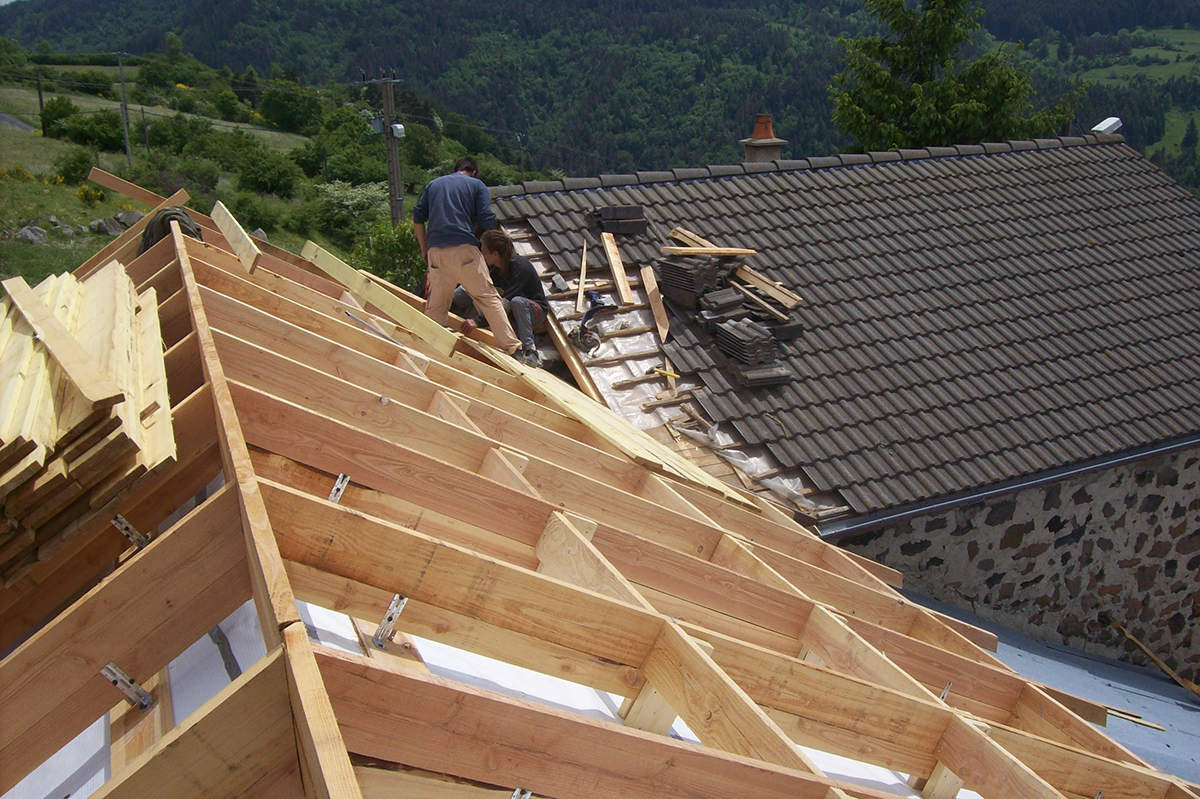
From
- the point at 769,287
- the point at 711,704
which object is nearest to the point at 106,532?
the point at 711,704

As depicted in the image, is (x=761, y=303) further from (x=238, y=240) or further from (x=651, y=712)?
(x=651, y=712)

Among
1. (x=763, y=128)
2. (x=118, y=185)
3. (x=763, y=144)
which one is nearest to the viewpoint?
(x=118, y=185)

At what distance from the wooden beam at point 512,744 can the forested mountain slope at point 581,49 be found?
2412 inches

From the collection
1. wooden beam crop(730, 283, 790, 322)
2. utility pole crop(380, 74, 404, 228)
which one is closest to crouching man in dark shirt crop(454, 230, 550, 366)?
wooden beam crop(730, 283, 790, 322)

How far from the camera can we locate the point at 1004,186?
11188 mm

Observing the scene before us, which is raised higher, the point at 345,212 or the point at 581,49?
the point at 581,49

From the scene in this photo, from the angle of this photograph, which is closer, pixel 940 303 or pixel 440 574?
pixel 440 574

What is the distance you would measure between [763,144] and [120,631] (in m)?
11.7

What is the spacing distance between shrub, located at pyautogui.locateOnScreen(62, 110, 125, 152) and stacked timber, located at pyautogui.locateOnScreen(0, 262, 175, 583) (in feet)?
144

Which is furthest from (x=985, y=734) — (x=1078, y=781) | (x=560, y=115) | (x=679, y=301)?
(x=560, y=115)

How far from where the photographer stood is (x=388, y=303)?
278 inches

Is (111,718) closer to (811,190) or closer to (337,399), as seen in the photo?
(337,399)

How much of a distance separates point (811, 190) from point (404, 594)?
895 centimetres

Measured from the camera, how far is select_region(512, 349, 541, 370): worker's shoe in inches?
282
